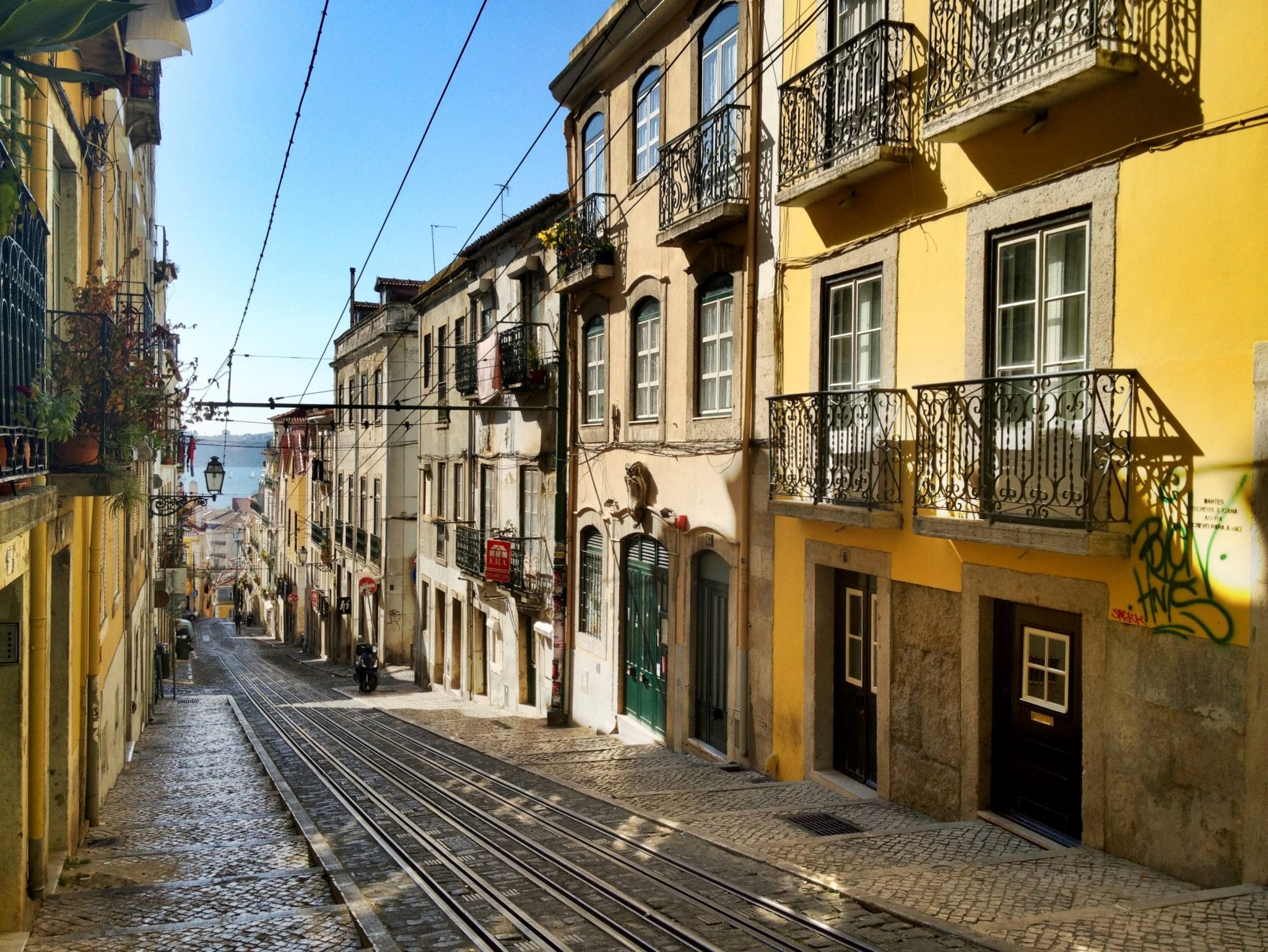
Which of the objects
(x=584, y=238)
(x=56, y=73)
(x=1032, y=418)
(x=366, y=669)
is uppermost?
(x=584, y=238)

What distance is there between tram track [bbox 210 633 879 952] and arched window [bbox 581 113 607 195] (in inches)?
358

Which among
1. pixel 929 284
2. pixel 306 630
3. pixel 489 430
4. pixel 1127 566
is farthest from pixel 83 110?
pixel 306 630

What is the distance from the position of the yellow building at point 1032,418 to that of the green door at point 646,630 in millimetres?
3163

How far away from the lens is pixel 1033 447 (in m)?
7.29

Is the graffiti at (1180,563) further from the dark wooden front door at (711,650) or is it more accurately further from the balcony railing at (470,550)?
the balcony railing at (470,550)

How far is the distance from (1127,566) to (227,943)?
20.5ft

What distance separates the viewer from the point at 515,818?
32.5 ft

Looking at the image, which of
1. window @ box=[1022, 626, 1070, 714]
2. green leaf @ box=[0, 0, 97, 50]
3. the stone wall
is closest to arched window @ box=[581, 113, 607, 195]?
the stone wall

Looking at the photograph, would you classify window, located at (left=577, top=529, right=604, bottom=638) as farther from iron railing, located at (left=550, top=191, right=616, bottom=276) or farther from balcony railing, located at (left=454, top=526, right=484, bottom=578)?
balcony railing, located at (left=454, top=526, right=484, bottom=578)

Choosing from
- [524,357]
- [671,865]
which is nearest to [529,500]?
[524,357]

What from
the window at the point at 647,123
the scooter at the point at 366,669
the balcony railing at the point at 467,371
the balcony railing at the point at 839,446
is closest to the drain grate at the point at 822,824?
the balcony railing at the point at 839,446

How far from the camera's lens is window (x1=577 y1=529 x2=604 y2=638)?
1606 cm

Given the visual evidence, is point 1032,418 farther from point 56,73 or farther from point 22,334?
point 22,334

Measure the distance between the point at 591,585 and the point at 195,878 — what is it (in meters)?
8.77
